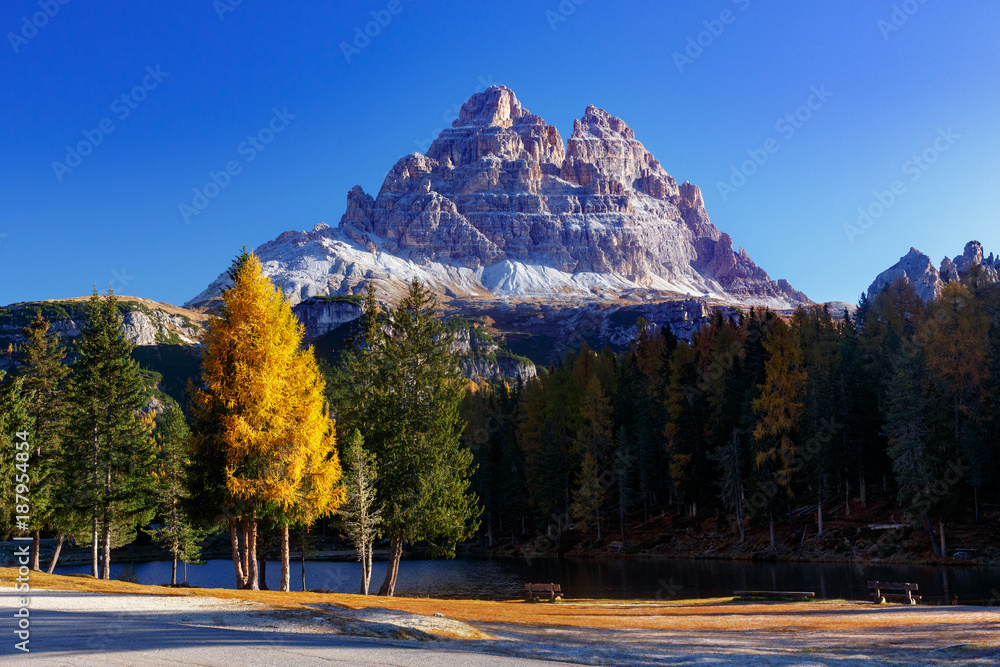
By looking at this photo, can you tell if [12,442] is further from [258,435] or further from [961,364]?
[961,364]

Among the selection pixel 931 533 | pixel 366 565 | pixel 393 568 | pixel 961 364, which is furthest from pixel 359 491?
pixel 961 364

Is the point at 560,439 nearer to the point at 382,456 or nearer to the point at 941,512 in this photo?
the point at 941,512

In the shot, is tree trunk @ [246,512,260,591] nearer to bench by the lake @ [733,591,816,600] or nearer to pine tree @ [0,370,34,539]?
pine tree @ [0,370,34,539]

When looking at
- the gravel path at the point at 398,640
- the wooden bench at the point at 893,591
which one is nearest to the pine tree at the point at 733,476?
the wooden bench at the point at 893,591

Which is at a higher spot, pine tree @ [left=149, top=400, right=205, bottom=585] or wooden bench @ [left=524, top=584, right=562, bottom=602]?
pine tree @ [left=149, top=400, right=205, bottom=585]

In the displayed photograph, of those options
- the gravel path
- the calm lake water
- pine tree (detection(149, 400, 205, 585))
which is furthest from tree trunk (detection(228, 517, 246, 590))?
the calm lake water

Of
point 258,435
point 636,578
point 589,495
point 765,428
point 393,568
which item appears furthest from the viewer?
point 589,495

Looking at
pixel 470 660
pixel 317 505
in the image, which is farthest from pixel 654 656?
pixel 317 505

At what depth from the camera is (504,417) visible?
9331 cm

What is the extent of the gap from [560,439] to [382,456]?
50.0 metres

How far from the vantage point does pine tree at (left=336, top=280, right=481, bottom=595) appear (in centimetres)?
3203

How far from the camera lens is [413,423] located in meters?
32.8

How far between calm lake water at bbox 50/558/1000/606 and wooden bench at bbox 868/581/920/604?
1.53 metres

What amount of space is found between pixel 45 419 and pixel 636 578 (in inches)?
1622
